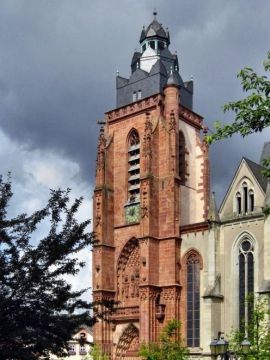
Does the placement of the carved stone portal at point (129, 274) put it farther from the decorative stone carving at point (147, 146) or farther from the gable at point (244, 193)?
the gable at point (244, 193)

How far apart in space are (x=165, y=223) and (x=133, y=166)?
6751 mm

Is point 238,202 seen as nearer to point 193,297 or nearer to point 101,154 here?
point 193,297

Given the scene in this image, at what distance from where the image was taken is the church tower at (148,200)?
2030 inches

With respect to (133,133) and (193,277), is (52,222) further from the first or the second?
(133,133)

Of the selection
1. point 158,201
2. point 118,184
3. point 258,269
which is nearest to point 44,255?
point 258,269

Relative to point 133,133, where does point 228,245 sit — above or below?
below

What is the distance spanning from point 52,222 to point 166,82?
129 ft

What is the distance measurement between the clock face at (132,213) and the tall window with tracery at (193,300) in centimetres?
605

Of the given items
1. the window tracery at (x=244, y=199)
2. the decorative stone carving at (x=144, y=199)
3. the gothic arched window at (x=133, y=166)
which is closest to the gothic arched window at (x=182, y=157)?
the gothic arched window at (x=133, y=166)

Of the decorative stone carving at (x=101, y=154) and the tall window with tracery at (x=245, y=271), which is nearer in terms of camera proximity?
the tall window with tracery at (x=245, y=271)

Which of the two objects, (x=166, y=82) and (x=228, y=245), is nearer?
(x=228, y=245)

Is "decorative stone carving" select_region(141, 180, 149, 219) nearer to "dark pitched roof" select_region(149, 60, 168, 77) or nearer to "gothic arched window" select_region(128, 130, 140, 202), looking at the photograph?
"gothic arched window" select_region(128, 130, 140, 202)

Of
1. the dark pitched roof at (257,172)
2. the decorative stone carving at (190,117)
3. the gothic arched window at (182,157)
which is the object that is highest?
the decorative stone carving at (190,117)

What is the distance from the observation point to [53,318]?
18672mm
